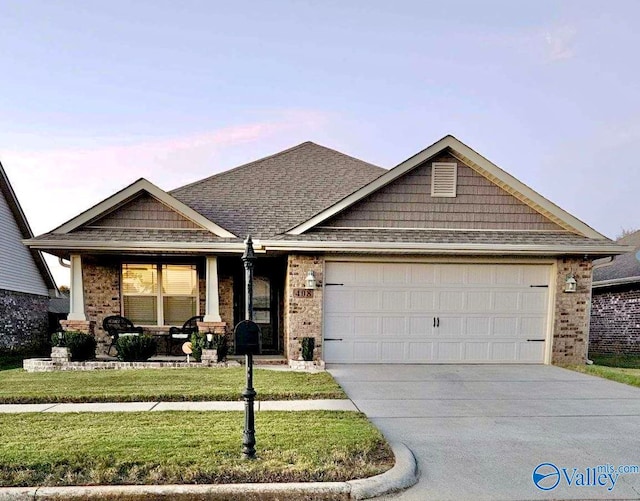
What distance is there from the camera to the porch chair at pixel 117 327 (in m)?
8.95

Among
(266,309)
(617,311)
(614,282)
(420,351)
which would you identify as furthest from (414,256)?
(617,311)

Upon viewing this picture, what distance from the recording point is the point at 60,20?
958 centimetres

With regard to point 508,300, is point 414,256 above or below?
above

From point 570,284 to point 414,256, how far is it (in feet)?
11.5

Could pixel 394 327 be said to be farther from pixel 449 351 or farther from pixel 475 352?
pixel 475 352

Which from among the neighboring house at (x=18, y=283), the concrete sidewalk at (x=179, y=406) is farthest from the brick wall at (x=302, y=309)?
the neighboring house at (x=18, y=283)

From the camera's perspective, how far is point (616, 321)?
43.2 ft

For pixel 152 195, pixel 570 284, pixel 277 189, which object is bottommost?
pixel 570 284

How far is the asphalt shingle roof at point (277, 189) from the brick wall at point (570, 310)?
218 inches

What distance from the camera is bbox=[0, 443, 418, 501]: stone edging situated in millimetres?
2781

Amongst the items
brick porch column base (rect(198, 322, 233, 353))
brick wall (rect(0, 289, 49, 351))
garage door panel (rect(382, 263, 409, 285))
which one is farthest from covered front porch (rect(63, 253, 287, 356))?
brick wall (rect(0, 289, 49, 351))

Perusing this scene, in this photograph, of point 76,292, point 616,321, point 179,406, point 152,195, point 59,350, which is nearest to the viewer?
point 179,406

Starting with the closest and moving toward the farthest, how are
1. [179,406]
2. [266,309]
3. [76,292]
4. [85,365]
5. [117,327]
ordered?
[179,406] → [85,365] → [76,292] → [117,327] → [266,309]

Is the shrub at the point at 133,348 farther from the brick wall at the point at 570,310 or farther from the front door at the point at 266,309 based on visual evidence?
the brick wall at the point at 570,310
